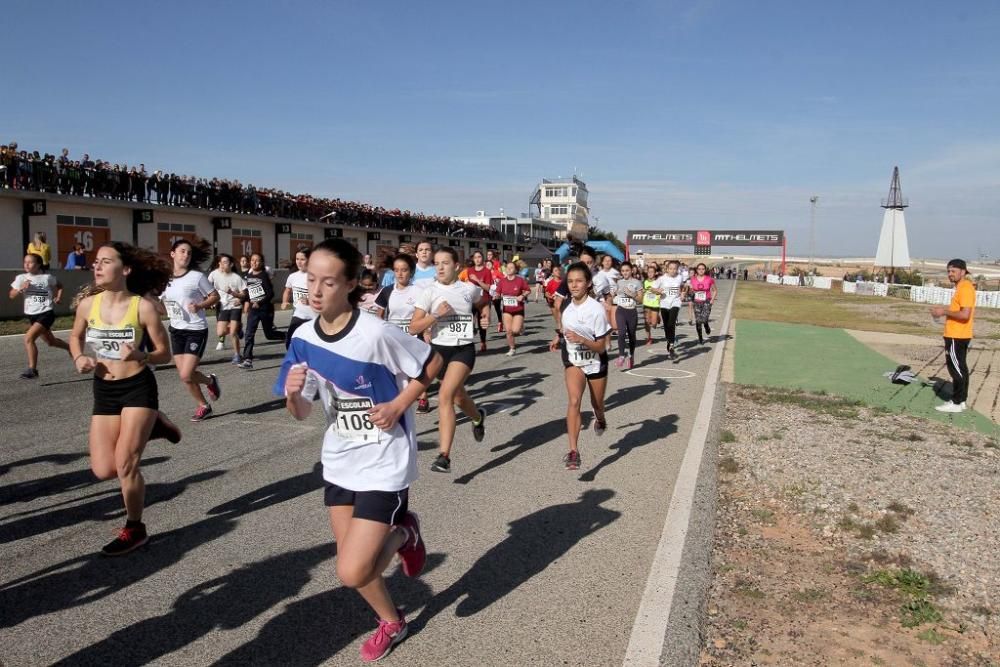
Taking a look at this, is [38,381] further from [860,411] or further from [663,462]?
[860,411]

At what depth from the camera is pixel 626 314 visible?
1347cm

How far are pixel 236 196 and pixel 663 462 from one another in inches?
1075

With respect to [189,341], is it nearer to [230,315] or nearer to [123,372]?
[123,372]

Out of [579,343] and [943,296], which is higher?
[579,343]

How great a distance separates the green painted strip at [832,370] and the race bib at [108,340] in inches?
355

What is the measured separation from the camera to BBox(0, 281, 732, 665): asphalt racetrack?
11.5 feet

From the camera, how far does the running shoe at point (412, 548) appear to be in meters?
3.50

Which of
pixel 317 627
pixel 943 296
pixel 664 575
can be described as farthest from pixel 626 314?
pixel 943 296

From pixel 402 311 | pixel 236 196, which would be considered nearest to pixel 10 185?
pixel 236 196

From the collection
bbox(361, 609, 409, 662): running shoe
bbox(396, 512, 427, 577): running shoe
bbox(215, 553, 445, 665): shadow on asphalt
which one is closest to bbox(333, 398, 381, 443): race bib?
bbox(396, 512, 427, 577): running shoe

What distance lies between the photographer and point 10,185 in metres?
21.2

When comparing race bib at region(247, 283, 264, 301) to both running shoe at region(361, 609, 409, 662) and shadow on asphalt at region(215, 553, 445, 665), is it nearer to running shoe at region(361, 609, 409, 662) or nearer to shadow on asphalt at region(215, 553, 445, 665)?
shadow on asphalt at region(215, 553, 445, 665)

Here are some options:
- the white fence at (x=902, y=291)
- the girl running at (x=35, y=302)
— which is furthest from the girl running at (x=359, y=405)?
the white fence at (x=902, y=291)

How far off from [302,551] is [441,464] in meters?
1.86
